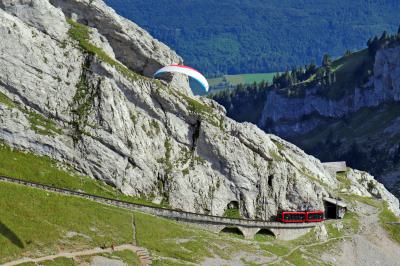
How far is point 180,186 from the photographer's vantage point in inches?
5605

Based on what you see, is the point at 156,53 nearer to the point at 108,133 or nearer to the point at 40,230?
the point at 108,133

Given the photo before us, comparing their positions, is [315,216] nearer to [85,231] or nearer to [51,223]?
[85,231]

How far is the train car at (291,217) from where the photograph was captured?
153 metres

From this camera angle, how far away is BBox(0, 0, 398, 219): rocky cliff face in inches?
5246

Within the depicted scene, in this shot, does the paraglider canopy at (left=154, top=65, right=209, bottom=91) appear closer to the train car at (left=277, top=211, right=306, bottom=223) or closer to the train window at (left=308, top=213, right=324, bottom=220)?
the train car at (left=277, top=211, right=306, bottom=223)

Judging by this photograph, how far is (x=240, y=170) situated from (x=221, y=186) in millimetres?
5006

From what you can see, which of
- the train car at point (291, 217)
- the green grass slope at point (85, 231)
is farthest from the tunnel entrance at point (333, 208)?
the green grass slope at point (85, 231)

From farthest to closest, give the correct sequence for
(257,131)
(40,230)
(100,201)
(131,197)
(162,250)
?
(257,131)
(131,197)
(100,201)
(162,250)
(40,230)

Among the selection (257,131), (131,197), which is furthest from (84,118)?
(257,131)

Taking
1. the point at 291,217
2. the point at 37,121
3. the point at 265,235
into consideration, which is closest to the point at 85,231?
the point at 37,121

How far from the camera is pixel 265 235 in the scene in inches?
5896

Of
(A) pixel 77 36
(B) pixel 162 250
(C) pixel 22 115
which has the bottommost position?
(B) pixel 162 250

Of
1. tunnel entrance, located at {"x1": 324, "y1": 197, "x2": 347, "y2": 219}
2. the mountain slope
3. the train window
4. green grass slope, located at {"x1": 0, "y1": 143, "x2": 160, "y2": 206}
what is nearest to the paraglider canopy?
the mountain slope

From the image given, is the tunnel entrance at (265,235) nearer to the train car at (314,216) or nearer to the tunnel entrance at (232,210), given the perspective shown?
the tunnel entrance at (232,210)
